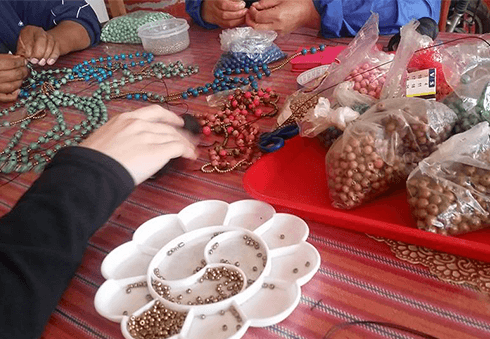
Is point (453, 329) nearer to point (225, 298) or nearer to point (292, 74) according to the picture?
point (225, 298)

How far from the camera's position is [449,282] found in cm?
46

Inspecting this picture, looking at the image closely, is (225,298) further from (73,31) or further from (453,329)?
(73,31)

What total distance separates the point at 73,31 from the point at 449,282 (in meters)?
1.24

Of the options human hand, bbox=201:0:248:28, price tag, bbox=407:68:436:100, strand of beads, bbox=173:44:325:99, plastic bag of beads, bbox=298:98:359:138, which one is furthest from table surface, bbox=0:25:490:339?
human hand, bbox=201:0:248:28

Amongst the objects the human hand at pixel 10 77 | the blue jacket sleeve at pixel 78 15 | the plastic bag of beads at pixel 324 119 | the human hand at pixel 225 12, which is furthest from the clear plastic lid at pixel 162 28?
the plastic bag of beads at pixel 324 119

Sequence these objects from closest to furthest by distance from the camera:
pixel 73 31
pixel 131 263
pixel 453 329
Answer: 1. pixel 453 329
2. pixel 131 263
3. pixel 73 31

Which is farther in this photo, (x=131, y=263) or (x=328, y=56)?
(x=328, y=56)

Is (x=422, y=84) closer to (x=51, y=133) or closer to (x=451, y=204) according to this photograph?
(x=451, y=204)

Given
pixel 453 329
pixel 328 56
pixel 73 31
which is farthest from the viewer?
pixel 73 31

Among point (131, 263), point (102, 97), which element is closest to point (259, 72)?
point (102, 97)

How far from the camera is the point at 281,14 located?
3.67 ft

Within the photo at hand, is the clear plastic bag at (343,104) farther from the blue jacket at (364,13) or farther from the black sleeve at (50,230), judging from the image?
the blue jacket at (364,13)

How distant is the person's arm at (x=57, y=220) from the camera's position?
1.43 feet

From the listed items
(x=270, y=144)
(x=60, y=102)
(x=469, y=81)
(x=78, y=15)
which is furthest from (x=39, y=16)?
(x=469, y=81)
